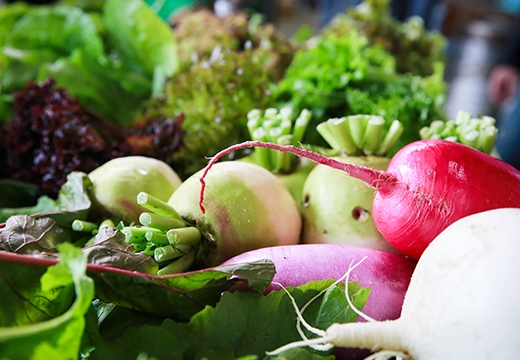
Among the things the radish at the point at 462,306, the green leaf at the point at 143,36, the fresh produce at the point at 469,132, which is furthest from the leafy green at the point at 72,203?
the green leaf at the point at 143,36

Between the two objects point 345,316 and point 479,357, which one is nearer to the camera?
point 479,357

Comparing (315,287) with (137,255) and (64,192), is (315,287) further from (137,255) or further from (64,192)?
(64,192)

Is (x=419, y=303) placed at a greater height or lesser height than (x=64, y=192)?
greater

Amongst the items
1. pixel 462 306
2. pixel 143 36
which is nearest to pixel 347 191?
pixel 462 306

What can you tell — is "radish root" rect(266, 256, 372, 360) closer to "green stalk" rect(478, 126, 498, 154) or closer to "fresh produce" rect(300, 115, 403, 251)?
"fresh produce" rect(300, 115, 403, 251)

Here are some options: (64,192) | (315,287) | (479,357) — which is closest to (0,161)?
(64,192)

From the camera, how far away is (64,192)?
1.01 m

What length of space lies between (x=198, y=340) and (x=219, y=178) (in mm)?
352

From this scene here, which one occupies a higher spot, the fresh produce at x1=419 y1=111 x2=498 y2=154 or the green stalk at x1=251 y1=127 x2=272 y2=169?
the fresh produce at x1=419 y1=111 x2=498 y2=154

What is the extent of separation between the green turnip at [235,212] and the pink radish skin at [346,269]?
6 cm

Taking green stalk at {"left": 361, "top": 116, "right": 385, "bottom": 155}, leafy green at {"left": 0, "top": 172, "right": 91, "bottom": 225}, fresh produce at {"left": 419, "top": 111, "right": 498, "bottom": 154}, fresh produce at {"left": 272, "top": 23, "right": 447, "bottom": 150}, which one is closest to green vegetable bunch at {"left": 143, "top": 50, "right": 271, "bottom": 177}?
fresh produce at {"left": 272, "top": 23, "right": 447, "bottom": 150}

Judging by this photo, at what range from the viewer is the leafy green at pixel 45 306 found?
488 millimetres

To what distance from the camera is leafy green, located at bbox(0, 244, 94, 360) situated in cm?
49

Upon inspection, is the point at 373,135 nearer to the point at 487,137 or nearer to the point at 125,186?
the point at 487,137
